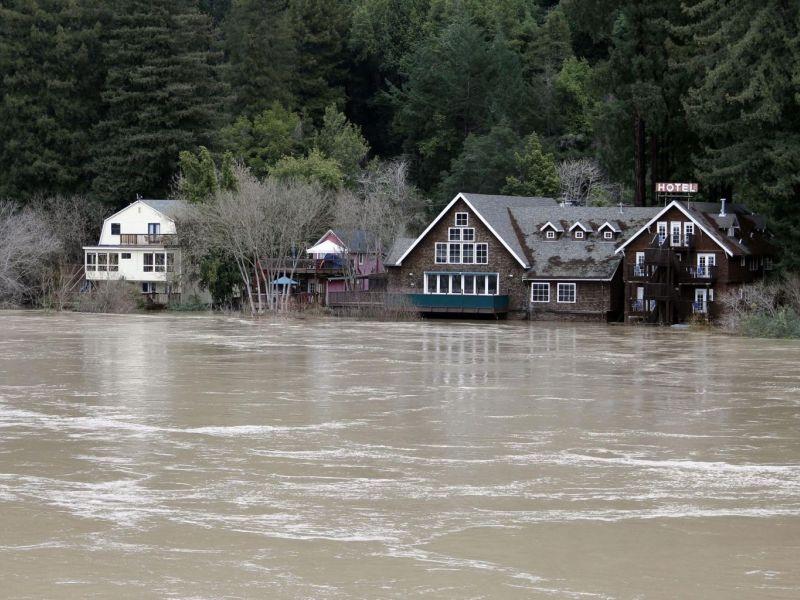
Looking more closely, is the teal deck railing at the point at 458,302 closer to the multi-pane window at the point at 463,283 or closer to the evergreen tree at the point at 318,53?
the multi-pane window at the point at 463,283

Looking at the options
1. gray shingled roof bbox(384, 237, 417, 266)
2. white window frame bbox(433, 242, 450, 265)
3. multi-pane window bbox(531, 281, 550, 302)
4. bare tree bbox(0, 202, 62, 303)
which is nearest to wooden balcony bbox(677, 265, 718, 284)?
multi-pane window bbox(531, 281, 550, 302)

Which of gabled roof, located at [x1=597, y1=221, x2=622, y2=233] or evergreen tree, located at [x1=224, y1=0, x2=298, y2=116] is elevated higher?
evergreen tree, located at [x1=224, y1=0, x2=298, y2=116]

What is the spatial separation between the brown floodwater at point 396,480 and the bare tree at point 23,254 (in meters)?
37.4

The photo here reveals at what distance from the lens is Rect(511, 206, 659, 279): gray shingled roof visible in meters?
63.7

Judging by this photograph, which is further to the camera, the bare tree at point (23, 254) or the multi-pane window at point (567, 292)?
the bare tree at point (23, 254)

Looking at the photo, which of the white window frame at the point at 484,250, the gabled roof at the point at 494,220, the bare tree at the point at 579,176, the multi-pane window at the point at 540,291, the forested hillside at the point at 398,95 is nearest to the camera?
the forested hillside at the point at 398,95

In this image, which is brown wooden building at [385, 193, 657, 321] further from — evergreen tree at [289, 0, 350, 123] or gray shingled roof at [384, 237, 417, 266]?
evergreen tree at [289, 0, 350, 123]

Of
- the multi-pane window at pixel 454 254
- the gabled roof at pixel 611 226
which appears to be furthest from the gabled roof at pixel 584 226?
the multi-pane window at pixel 454 254

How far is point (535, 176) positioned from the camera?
76438 mm

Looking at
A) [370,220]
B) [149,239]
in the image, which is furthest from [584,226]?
[149,239]

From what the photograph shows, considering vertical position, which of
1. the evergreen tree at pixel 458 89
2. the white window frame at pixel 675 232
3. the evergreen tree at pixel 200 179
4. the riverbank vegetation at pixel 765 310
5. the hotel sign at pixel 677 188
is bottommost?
the riverbank vegetation at pixel 765 310

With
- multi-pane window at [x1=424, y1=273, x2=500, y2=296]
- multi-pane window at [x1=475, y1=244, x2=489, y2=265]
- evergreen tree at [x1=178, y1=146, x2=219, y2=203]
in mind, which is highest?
evergreen tree at [x1=178, y1=146, x2=219, y2=203]

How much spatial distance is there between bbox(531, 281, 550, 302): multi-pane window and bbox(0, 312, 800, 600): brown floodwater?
27.0m

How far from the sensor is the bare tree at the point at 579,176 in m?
80.8
